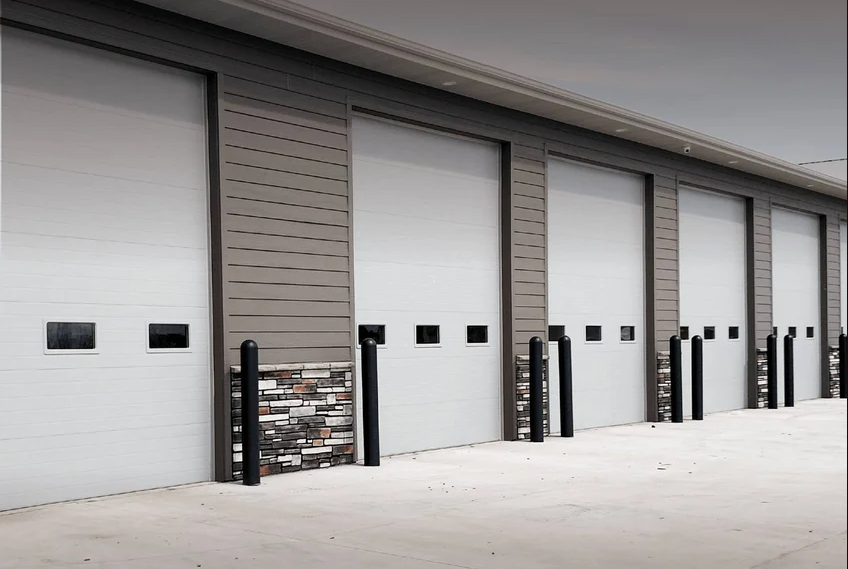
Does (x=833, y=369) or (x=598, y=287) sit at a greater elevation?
(x=598, y=287)

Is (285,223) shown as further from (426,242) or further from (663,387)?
(663,387)

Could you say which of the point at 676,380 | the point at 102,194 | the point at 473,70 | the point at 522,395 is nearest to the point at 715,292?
the point at 676,380

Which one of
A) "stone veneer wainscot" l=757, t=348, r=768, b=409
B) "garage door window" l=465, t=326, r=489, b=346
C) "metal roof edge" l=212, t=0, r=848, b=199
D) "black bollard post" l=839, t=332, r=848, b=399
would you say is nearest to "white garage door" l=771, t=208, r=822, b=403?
"black bollard post" l=839, t=332, r=848, b=399

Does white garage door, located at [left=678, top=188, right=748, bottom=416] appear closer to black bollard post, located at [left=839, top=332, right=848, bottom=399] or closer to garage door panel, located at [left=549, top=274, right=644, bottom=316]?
garage door panel, located at [left=549, top=274, right=644, bottom=316]

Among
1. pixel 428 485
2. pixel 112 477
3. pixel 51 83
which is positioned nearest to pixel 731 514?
pixel 428 485

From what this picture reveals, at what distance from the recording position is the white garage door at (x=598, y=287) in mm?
13469

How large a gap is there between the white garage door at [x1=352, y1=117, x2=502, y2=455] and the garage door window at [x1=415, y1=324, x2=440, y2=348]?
1cm

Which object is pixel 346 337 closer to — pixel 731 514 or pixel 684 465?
pixel 684 465

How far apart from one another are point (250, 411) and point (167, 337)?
978 millimetres

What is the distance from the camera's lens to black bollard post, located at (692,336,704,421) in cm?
1489

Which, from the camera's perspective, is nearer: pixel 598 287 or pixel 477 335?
pixel 477 335

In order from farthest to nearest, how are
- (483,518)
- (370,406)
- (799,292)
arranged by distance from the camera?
1. (799,292)
2. (370,406)
3. (483,518)

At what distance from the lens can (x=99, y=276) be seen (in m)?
8.38

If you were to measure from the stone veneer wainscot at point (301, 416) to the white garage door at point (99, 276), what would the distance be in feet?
1.60
